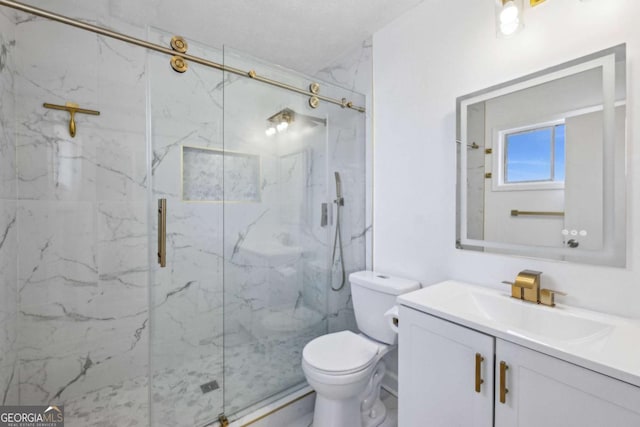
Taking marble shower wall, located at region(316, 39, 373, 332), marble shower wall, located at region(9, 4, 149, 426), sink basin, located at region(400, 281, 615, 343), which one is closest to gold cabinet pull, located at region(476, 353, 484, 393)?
sink basin, located at region(400, 281, 615, 343)

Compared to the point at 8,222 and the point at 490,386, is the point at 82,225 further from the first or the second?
the point at 490,386

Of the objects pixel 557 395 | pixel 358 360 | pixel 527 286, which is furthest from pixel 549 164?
pixel 358 360

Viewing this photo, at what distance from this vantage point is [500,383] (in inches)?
→ 36.0

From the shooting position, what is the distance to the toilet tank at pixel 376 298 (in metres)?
1.62

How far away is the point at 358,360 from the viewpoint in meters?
1.47

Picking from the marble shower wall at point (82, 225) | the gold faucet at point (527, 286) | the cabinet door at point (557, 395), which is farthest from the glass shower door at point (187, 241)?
the gold faucet at point (527, 286)

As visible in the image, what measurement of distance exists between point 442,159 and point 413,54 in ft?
2.36

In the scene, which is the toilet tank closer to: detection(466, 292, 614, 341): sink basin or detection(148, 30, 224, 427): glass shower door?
detection(466, 292, 614, 341): sink basin

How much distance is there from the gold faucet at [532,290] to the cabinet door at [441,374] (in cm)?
38

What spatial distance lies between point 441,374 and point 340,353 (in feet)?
1.97

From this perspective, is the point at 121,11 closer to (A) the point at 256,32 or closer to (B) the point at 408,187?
(A) the point at 256,32

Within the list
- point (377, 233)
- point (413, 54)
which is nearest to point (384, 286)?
point (377, 233)

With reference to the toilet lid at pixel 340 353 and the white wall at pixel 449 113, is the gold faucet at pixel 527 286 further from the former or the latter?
the toilet lid at pixel 340 353

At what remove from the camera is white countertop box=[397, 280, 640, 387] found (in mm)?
758
